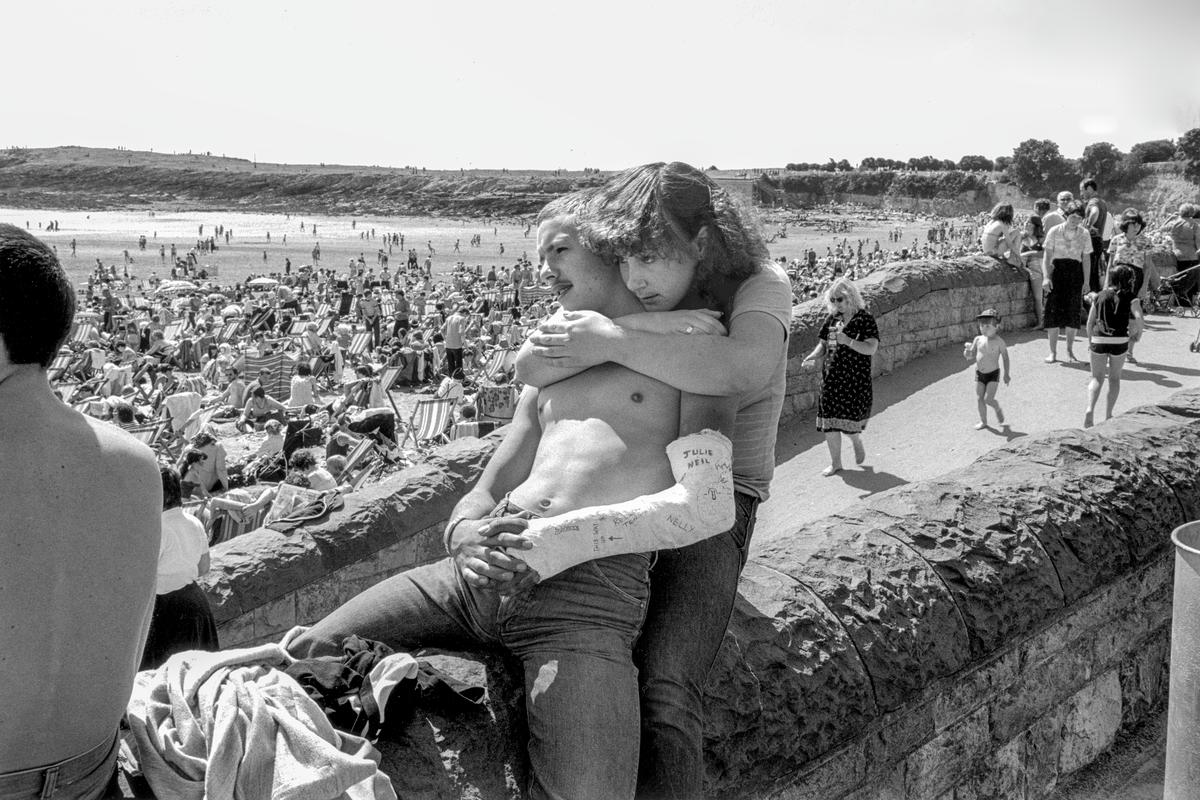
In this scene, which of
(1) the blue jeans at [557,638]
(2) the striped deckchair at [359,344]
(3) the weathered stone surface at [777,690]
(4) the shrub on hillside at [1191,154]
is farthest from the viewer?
(4) the shrub on hillside at [1191,154]

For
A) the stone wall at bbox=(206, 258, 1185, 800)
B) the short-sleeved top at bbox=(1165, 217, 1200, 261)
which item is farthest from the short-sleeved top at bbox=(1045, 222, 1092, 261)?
the stone wall at bbox=(206, 258, 1185, 800)

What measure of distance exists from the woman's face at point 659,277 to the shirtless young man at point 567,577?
0.40 ft

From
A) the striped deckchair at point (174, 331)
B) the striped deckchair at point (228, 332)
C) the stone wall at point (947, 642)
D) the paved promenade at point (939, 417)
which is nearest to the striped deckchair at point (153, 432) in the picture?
the paved promenade at point (939, 417)

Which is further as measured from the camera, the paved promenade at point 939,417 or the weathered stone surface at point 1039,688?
the paved promenade at point 939,417

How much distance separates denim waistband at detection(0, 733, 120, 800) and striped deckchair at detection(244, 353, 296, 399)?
1765 cm

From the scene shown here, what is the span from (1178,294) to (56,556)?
14142 mm

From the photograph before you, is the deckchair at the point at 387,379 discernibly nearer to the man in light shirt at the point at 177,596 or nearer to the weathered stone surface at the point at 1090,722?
the man in light shirt at the point at 177,596

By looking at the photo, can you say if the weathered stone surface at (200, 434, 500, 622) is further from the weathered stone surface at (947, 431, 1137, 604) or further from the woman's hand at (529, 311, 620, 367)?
the woman's hand at (529, 311, 620, 367)

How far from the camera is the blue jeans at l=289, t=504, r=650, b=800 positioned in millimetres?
1954

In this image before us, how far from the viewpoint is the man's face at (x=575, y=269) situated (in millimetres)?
2582

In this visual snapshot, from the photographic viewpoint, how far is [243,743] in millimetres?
1743

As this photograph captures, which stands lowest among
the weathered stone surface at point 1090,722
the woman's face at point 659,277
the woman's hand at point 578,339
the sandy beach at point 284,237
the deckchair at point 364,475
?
the sandy beach at point 284,237

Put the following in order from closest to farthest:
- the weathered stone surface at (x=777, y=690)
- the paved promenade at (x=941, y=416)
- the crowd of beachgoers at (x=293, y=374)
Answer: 1. the weathered stone surface at (x=777, y=690)
2. the paved promenade at (x=941, y=416)
3. the crowd of beachgoers at (x=293, y=374)

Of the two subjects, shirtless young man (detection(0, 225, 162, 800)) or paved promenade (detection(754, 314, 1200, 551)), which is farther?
paved promenade (detection(754, 314, 1200, 551))
